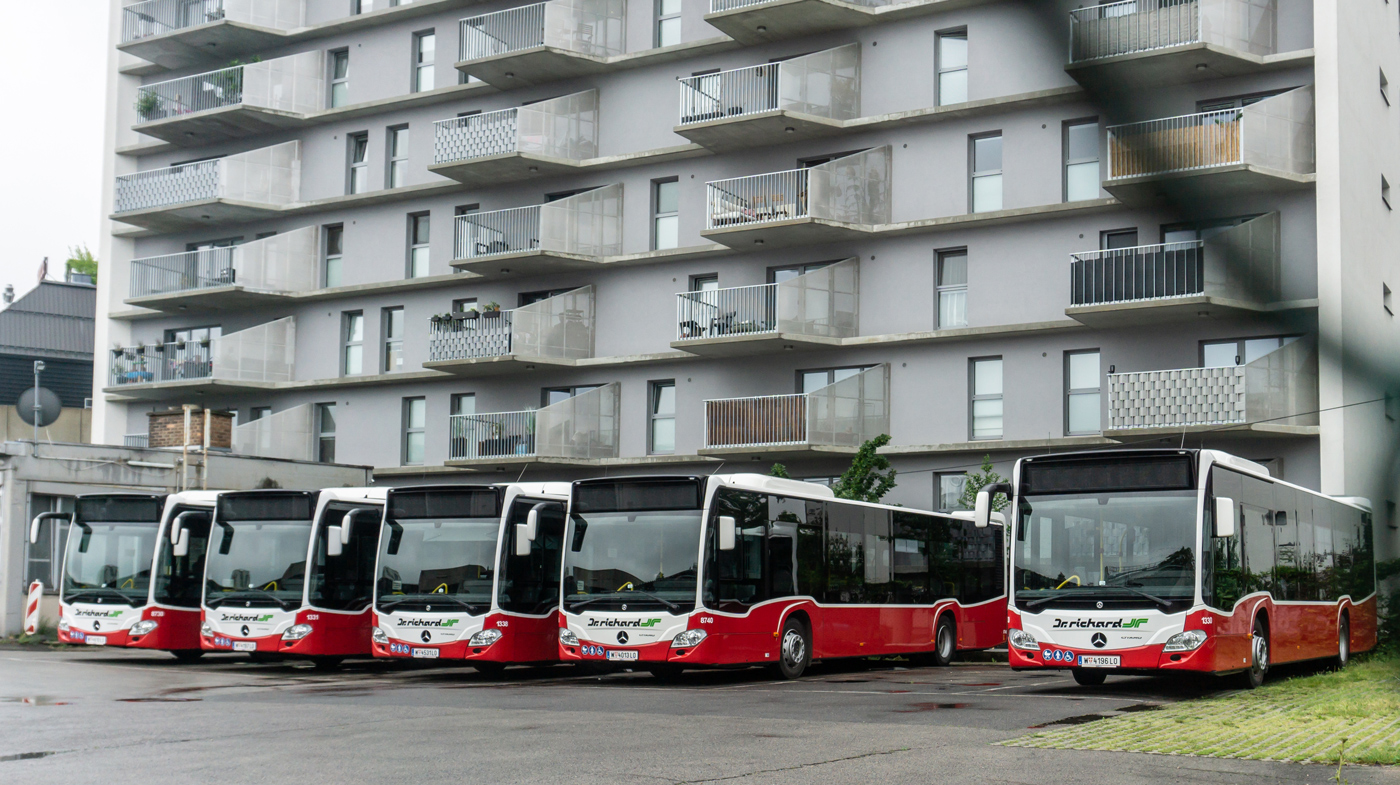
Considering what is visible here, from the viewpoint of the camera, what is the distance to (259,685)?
20859 millimetres

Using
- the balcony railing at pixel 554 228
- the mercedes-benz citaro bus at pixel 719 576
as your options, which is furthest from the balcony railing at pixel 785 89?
the mercedes-benz citaro bus at pixel 719 576

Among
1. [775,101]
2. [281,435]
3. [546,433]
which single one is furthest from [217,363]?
[775,101]

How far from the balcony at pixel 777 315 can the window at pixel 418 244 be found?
9227 millimetres

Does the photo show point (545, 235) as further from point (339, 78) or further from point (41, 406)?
point (41, 406)

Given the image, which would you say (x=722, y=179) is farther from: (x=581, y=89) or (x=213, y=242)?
(x=213, y=242)

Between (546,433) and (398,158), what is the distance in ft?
34.8

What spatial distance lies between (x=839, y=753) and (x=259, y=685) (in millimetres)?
11997

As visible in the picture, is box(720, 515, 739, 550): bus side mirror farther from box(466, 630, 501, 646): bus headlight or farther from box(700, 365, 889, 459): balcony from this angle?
box(700, 365, 889, 459): balcony

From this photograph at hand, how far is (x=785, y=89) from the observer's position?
34.5 meters

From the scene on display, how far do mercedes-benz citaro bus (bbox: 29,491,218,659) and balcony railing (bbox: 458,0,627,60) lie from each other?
51.5 feet

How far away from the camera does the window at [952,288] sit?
34656 mm

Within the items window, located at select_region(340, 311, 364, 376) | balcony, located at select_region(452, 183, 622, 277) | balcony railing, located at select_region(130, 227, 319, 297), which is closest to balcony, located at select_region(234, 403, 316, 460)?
window, located at select_region(340, 311, 364, 376)

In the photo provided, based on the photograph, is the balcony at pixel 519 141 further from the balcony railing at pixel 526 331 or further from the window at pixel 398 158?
the balcony railing at pixel 526 331

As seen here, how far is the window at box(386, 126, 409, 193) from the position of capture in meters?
42.9
